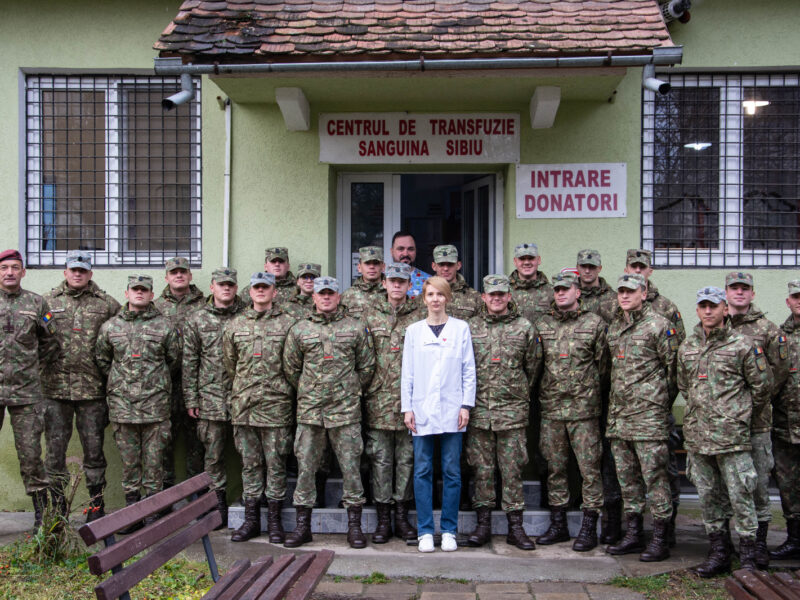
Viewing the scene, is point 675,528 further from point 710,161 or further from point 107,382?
point 107,382

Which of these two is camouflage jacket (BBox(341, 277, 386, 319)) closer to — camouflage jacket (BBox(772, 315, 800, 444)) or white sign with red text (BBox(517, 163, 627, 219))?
white sign with red text (BBox(517, 163, 627, 219))

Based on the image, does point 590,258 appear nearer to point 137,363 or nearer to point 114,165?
point 137,363

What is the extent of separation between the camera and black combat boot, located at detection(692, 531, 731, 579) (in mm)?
5027

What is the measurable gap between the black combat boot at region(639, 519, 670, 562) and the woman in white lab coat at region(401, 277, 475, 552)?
136 centimetres

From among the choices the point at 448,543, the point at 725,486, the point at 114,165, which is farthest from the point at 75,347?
the point at 725,486

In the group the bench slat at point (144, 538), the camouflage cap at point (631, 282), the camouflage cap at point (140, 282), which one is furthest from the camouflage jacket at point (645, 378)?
the camouflage cap at point (140, 282)

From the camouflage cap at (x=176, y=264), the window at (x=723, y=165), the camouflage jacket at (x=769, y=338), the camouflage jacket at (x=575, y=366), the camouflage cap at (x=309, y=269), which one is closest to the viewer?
the camouflage jacket at (x=769, y=338)

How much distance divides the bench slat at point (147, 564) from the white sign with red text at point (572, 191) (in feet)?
13.9

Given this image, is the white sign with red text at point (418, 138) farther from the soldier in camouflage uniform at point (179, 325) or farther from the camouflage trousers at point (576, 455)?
the camouflage trousers at point (576, 455)

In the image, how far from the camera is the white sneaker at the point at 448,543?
5578 mm

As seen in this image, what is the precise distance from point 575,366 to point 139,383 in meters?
3.33

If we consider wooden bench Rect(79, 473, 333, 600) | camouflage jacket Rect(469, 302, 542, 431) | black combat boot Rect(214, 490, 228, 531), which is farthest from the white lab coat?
black combat boot Rect(214, 490, 228, 531)

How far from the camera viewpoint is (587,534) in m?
5.64

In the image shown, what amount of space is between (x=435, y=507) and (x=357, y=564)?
105 centimetres
